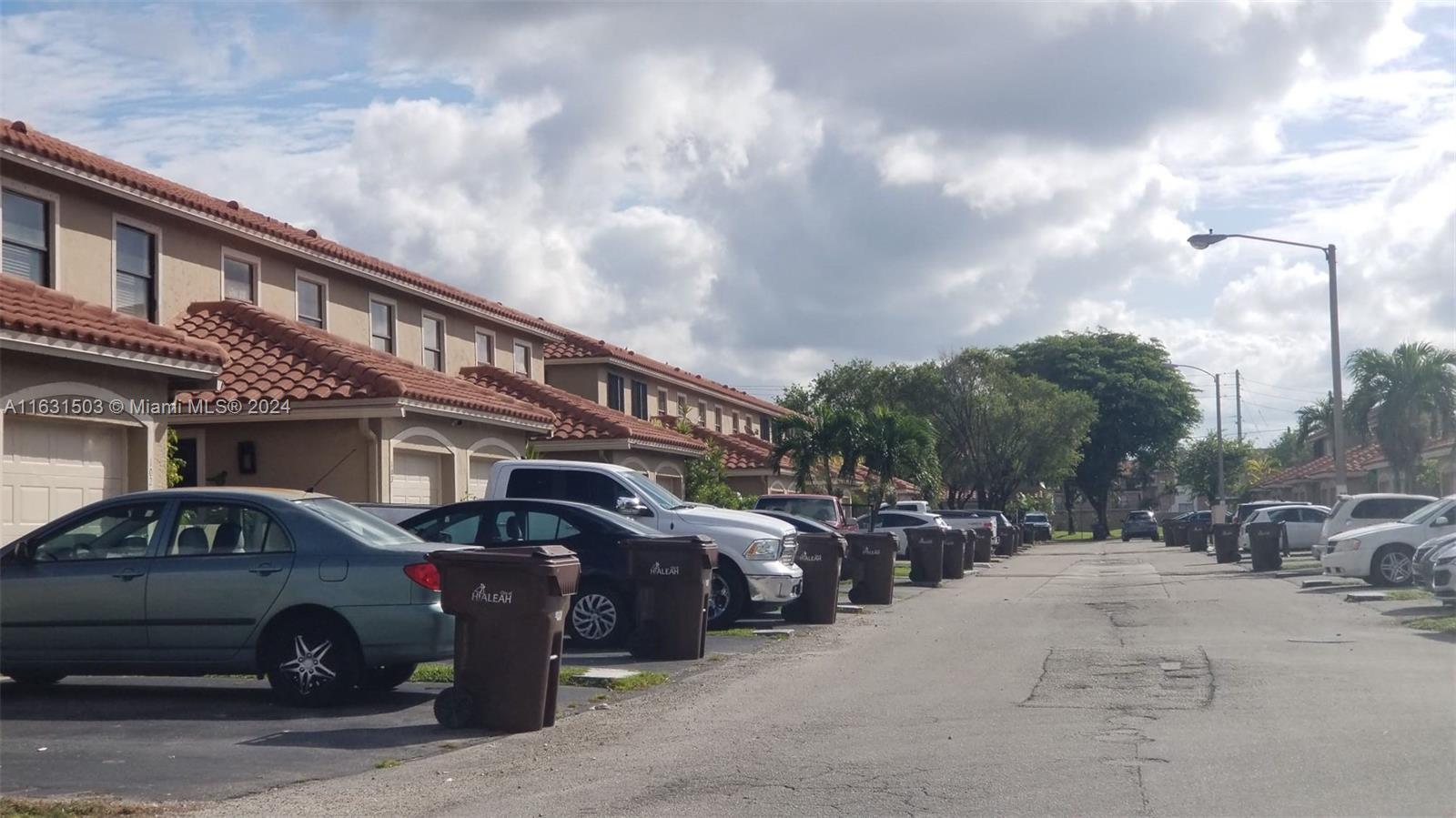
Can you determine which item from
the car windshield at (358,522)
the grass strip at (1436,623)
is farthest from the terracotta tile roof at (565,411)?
the car windshield at (358,522)

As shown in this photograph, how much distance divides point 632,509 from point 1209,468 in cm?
9301

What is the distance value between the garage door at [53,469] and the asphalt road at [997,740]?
22.6 ft

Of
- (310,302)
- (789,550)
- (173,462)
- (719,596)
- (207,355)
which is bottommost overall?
(719,596)

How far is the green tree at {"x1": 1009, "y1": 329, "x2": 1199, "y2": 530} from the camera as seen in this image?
75.4m

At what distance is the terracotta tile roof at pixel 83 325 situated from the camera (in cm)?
1331

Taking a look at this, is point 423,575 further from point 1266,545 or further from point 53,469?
point 1266,545

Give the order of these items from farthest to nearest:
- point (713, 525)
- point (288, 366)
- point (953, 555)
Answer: point (953, 555), point (288, 366), point (713, 525)

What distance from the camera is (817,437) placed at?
3503cm

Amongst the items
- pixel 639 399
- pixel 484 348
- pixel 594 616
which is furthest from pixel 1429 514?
pixel 639 399

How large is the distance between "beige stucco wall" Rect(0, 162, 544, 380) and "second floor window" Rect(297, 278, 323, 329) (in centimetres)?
15

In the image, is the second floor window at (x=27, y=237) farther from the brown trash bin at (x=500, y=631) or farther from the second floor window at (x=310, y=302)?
the brown trash bin at (x=500, y=631)

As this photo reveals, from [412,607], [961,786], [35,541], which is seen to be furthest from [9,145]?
[961,786]

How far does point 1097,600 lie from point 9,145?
1618cm

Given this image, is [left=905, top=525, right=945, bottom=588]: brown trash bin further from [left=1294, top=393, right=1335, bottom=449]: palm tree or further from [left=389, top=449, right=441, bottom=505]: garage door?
[left=1294, top=393, right=1335, bottom=449]: palm tree
